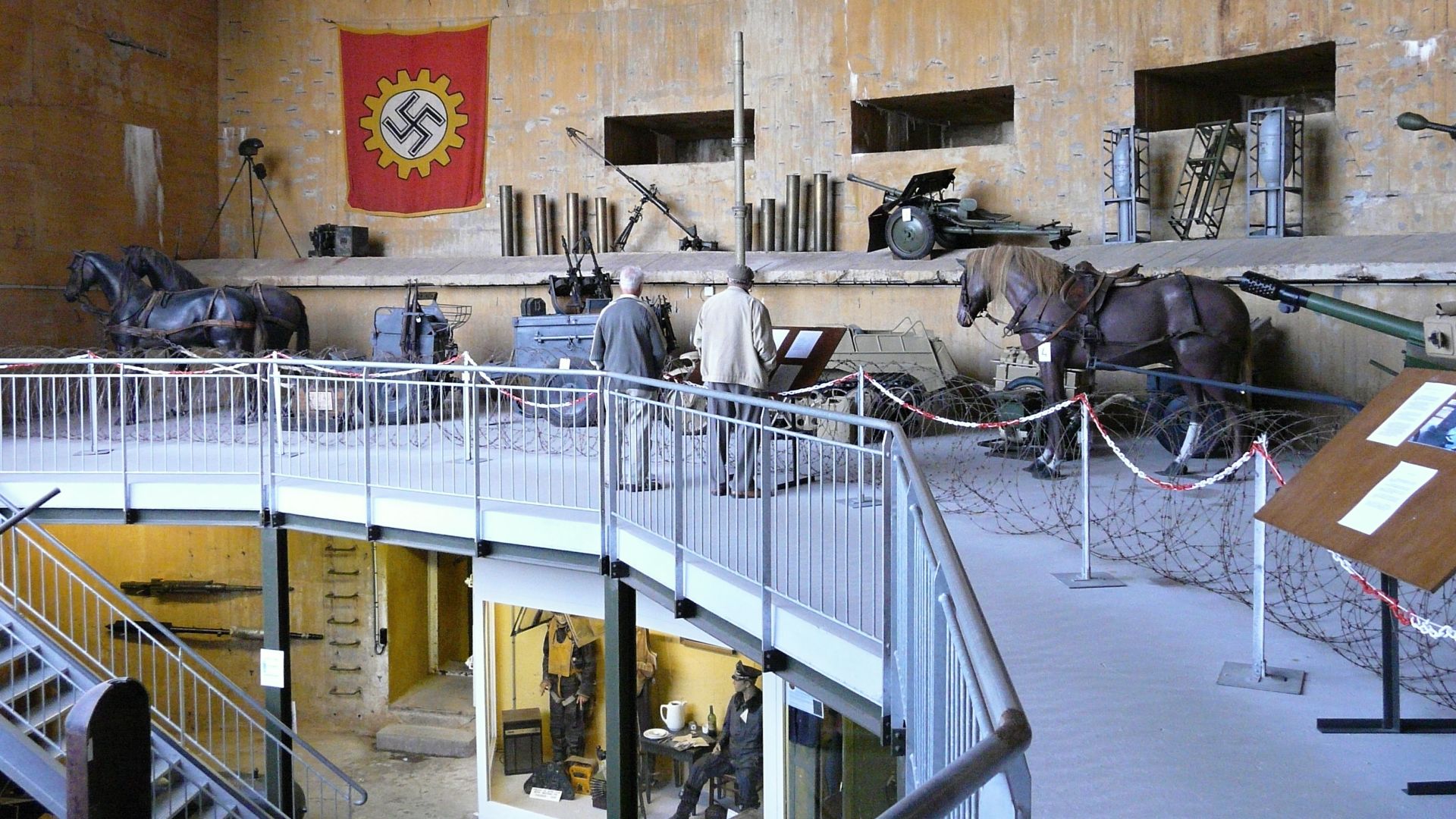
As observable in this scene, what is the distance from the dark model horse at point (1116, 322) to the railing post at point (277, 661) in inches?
237

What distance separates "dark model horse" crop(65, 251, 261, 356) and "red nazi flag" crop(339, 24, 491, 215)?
4.61 m

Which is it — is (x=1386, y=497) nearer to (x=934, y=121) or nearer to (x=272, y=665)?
(x=272, y=665)

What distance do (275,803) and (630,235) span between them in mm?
9037

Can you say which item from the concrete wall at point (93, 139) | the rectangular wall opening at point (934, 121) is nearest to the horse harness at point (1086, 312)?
the rectangular wall opening at point (934, 121)

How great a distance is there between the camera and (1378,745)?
421 cm

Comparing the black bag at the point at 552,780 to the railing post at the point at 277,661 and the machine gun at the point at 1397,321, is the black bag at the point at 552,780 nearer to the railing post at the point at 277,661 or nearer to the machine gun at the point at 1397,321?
the railing post at the point at 277,661

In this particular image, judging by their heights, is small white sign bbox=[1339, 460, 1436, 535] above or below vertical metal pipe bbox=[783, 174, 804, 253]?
below

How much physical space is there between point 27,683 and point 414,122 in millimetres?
10572

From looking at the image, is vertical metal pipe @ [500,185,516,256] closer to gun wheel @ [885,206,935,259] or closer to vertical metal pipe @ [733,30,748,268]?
gun wheel @ [885,206,935,259]

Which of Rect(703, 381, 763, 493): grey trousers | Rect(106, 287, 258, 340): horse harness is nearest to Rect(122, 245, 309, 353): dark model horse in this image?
Rect(106, 287, 258, 340): horse harness

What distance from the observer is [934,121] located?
55.4 feet

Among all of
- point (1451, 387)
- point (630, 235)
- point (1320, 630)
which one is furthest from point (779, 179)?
point (1451, 387)

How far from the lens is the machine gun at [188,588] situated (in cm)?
1418

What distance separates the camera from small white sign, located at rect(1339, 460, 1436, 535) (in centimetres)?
371
